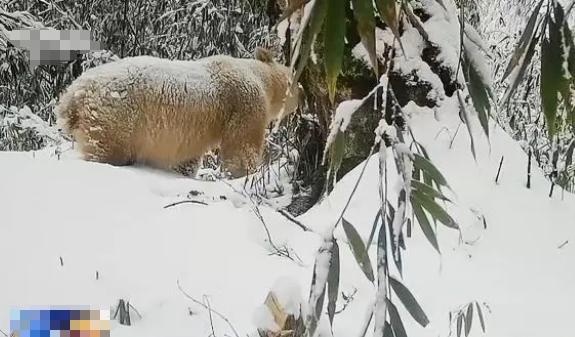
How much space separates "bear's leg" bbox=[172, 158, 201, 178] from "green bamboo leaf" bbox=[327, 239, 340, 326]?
392cm

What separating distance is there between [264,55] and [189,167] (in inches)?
40.4

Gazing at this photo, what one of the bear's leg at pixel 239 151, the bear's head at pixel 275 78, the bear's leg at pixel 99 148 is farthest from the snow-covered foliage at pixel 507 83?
the bear's leg at pixel 99 148

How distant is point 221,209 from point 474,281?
0.98 m

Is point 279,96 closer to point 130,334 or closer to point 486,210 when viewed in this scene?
point 486,210

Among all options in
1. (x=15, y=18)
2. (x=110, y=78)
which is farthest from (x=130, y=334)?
(x=15, y=18)

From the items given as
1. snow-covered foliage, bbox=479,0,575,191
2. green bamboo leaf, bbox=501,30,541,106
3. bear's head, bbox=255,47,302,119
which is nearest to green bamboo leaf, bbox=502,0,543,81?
green bamboo leaf, bbox=501,30,541,106

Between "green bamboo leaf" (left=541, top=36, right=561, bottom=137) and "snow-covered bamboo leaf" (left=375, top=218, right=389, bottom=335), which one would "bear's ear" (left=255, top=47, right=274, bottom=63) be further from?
A: "green bamboo leaf" (left=541, top=36, right=561, bottom=137)

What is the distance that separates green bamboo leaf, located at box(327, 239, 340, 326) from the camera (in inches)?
50.1

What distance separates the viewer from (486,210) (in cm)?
280

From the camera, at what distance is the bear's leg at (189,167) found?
521cm

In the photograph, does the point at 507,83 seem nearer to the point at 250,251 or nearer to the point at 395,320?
the point at 250,251

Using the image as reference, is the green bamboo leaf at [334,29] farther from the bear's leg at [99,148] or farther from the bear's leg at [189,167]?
the bear's leg at [189,167]

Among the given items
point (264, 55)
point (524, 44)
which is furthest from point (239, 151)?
point (524, 44)

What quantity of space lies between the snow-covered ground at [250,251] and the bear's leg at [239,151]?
2017 mm
